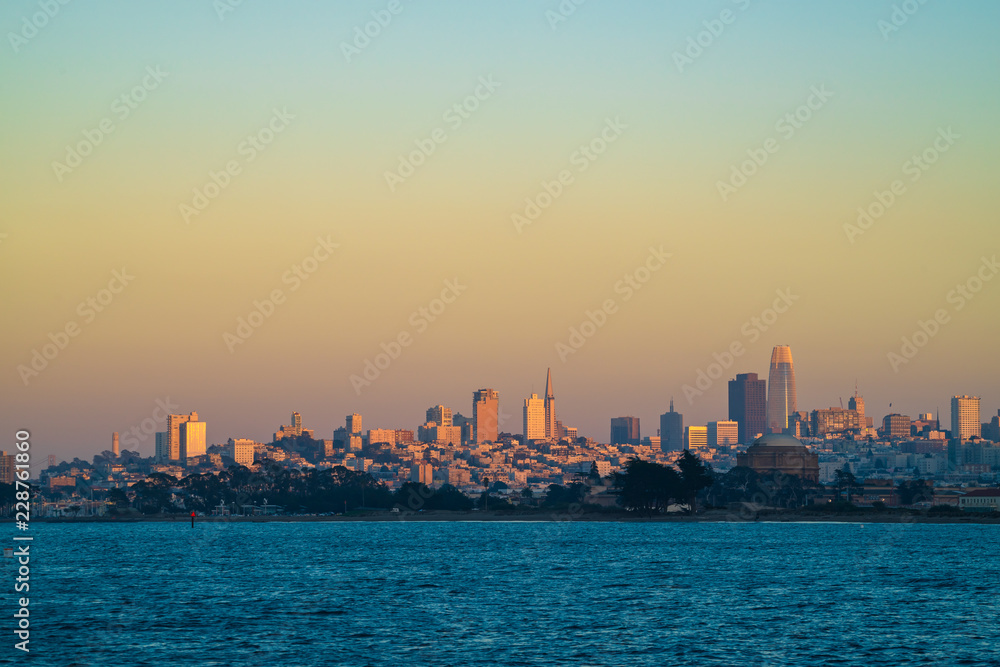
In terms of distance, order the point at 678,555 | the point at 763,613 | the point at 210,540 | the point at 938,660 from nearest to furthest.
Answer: the point at 938,660 < the point at 763,613 < the point at 678,555 < the point at 210,540

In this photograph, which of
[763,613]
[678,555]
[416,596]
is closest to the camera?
[763,613]

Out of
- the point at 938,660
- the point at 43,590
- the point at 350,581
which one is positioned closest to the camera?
the point at 938,660

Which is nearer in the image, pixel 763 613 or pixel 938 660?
pixel 938 660

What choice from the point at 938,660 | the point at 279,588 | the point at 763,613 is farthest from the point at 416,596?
the point at 938,660

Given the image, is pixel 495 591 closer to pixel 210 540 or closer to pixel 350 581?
pixel 350 581

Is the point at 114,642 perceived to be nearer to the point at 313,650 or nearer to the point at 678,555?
the point at 313,650

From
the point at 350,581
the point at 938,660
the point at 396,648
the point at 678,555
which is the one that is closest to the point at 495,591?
the point at 350,581
